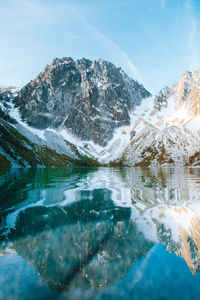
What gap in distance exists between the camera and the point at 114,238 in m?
12.3

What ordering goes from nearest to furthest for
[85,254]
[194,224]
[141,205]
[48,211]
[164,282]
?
1. [164,282]
2. [85,254]
3. [194,224]
4. [48,211]
5. [141,205]

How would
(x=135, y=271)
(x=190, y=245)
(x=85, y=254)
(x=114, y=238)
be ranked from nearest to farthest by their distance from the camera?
(x=135, y=271), (x=85, y=254), (x=190, y=245), (x=114, y=238)

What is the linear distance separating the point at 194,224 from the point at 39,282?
12000 mm

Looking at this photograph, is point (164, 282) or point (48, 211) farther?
point (48, 211)

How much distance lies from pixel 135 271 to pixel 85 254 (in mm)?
2954

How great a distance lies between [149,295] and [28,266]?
5712mm

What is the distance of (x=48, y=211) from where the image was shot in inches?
744

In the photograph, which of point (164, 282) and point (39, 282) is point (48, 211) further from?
point (164, 282)

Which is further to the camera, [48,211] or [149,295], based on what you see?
[48,211]

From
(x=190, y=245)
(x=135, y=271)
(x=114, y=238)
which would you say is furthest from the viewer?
(x=114, y=238)

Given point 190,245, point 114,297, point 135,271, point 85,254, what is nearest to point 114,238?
point 85,254

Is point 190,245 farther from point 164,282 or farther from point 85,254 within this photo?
point 85,254

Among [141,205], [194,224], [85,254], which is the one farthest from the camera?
[141,205]

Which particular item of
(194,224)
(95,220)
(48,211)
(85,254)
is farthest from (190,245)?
(48,211)
